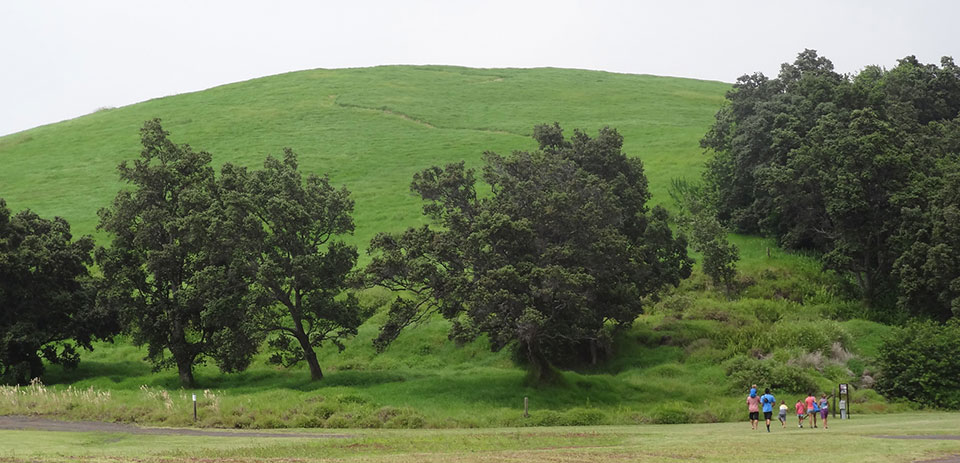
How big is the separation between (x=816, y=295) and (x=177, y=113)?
103 metres

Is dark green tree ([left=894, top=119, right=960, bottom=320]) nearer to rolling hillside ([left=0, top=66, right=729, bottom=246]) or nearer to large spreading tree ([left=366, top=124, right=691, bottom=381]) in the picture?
large spreading tree ([left=366, top=124, right=691, bottom=381])

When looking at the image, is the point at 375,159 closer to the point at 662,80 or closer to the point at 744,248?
the point at 744,248

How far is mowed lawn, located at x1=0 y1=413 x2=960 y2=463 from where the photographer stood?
25.2 m

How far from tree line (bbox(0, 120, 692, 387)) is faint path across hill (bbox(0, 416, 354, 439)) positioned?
996 cm

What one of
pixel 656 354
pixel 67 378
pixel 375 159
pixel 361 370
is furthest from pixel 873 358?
pixel 375 159

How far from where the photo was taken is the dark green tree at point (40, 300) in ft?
181

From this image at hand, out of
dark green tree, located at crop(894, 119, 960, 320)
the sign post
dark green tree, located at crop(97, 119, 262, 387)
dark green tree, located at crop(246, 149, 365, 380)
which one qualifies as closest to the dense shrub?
the sign post

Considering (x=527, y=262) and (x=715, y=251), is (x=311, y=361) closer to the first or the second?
(x=527, y=262)

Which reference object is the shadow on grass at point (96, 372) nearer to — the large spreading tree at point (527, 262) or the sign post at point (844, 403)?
the large spreading tree at point (527, 262)

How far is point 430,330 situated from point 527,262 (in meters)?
17.4

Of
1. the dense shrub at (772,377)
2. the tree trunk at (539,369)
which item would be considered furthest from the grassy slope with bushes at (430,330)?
the tree trunk at (539,369)

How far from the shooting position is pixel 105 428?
39.1m

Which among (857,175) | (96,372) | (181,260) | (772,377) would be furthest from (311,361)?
(857,175)

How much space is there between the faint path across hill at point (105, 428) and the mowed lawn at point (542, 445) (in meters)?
1.13
